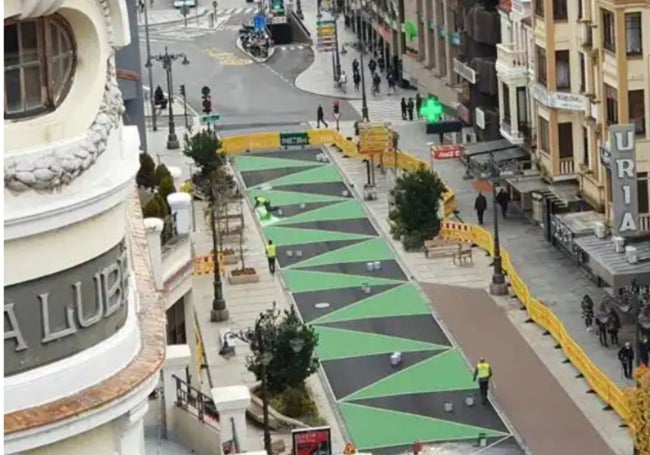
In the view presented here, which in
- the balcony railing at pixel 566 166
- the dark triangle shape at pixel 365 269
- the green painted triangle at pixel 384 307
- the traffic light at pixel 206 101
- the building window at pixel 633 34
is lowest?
the green painted triangle at pixel 384 307

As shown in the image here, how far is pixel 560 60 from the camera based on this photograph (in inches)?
2544

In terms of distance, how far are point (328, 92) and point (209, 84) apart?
7787 mm

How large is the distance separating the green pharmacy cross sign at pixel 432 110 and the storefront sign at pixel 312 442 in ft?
141

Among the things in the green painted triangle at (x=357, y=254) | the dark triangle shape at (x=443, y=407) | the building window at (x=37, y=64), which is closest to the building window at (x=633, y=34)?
the green painted triangle at (x=357, y=254)

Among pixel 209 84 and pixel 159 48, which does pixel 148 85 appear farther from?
pixel 159 48

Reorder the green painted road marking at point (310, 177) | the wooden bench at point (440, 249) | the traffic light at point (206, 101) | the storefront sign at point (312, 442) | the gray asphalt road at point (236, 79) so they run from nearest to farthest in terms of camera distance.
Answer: the storefront sign at point (312, 442), the wooden bench at point (440, 249), the green painted road marking at point (310, 177), the traffic light at point (206, 101), the gray asphalt road at point (236, 79)

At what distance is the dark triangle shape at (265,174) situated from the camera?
78438 millimetres

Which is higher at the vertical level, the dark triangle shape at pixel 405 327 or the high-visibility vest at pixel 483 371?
the high-visibility vest at pixel 483 371

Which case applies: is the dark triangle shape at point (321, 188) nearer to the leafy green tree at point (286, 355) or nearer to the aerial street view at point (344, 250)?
the aerial street view at point (344, 250)

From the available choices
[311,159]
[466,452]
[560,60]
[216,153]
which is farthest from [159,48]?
[466,452]

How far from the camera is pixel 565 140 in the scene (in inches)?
2559

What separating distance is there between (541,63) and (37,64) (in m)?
56.0

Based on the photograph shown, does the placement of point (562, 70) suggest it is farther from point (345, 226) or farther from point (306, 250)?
point (306, 250)

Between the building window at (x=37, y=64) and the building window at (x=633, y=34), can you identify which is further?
the building window at (x=633, y=34)
